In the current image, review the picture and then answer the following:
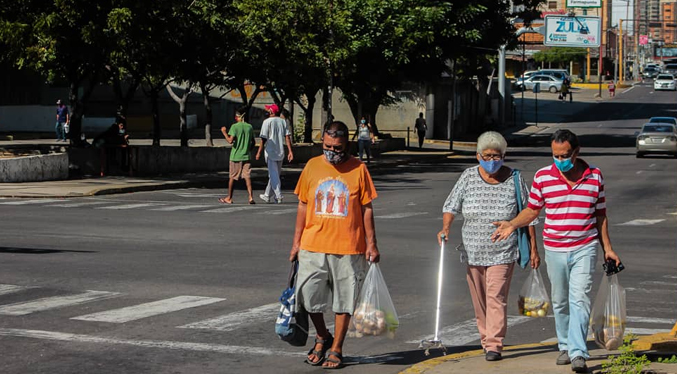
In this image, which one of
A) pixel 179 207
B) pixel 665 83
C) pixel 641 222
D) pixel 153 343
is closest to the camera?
pixel 153 343

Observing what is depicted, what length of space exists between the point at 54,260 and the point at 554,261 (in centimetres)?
796

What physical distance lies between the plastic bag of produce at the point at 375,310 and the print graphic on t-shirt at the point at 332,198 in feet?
1.62

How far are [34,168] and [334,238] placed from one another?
848 inches

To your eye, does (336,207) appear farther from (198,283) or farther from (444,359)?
(198,283)

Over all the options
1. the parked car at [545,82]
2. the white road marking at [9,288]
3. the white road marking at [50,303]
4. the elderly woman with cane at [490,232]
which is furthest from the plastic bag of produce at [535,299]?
the parked car at [545,82]

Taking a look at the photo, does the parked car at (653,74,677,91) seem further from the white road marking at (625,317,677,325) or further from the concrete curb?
the concrete curb

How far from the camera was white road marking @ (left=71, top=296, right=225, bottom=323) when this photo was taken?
10656mm

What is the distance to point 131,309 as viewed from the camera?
1116 centimetres

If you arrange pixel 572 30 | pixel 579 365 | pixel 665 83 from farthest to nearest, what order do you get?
pixel 665 83 < pixel 572 30 < pixel 579 365

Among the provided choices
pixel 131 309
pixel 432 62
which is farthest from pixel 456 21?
pixel 131 309

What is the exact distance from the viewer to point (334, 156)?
28.5 ft

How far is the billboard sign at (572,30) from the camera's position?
2152 inches

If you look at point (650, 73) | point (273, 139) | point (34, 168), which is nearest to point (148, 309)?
point (273, 139)

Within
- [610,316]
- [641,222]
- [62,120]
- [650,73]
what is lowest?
[641,222]
